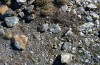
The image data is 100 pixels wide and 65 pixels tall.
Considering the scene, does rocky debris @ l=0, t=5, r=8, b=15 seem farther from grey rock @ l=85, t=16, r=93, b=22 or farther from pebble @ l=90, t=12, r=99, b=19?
pebble @ l=90, t=12, r=99, b=19

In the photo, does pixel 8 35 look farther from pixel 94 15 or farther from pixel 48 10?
pixel 94 15

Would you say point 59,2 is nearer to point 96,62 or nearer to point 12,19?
point 12,19

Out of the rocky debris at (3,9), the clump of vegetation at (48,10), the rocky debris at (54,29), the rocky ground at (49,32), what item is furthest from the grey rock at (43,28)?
the rocky debris at (3,9)

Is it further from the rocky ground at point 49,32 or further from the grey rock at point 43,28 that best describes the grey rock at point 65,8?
the grey rock at point 43,28

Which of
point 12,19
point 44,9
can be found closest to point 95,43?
point 44,9

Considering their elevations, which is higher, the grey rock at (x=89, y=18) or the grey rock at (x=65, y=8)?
the grey rock at (x=65, y=8)

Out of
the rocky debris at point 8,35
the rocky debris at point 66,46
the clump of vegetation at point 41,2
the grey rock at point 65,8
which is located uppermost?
the clump of vegetation at point 41,2

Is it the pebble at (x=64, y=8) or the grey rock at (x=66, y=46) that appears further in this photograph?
the pebble at (x=64, y=8)

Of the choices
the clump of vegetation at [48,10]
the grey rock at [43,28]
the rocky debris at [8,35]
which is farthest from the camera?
the clump of vegetation at [48,10]

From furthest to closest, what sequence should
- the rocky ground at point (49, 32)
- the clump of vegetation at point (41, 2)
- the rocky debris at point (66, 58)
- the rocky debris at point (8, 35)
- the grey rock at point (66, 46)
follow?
1. the clump of vegetation at point (41, 2)
2. the rocky debris at point (8, 35)
3. the grey rock at point (66, 46)
4. the rocky ground at point (49, 32)
5. the rocky debris at point (66, 58)

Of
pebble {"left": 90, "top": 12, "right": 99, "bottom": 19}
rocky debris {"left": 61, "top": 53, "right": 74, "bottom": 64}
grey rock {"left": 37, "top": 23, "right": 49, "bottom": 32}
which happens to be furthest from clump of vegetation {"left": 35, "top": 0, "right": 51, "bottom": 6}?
rocky debris {"left": 61, "top": 53, "right": 74, "bottom": 64}
